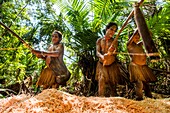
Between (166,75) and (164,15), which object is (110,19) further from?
(166,75)

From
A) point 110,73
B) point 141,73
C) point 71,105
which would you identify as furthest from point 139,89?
point 71,105

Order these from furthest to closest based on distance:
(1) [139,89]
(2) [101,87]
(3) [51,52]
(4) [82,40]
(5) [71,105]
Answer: (4) [82,40], (3) [51,52], (2) [101,87], (1) [139,89], (5) [71,105]

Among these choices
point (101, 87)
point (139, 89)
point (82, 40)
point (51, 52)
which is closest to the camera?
point (139, 89)

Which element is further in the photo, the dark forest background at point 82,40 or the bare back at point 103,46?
the dark forest background at point 82,40

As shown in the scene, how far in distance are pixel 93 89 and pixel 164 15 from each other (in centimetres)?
141

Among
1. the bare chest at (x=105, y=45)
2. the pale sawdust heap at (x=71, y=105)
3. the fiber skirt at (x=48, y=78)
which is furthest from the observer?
the fiber skirt at (x=48, y=78)

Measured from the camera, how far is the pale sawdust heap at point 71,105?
6.88ft

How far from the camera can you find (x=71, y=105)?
217 cm

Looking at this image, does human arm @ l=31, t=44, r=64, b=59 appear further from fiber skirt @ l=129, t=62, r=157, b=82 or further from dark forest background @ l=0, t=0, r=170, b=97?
fiber skirt @ l=129, t=62, r=157, b=82

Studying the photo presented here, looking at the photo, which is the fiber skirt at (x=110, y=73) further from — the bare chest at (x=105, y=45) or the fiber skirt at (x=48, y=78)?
the fiber skirt at (x=48, y=78)

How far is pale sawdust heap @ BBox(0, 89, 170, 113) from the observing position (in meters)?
2.10

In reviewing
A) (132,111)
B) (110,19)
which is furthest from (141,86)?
(110,19)

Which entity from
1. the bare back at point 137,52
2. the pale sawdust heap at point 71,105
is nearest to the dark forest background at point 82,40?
the bare back at point 137,52

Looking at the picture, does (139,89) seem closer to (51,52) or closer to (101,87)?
(101,87)
